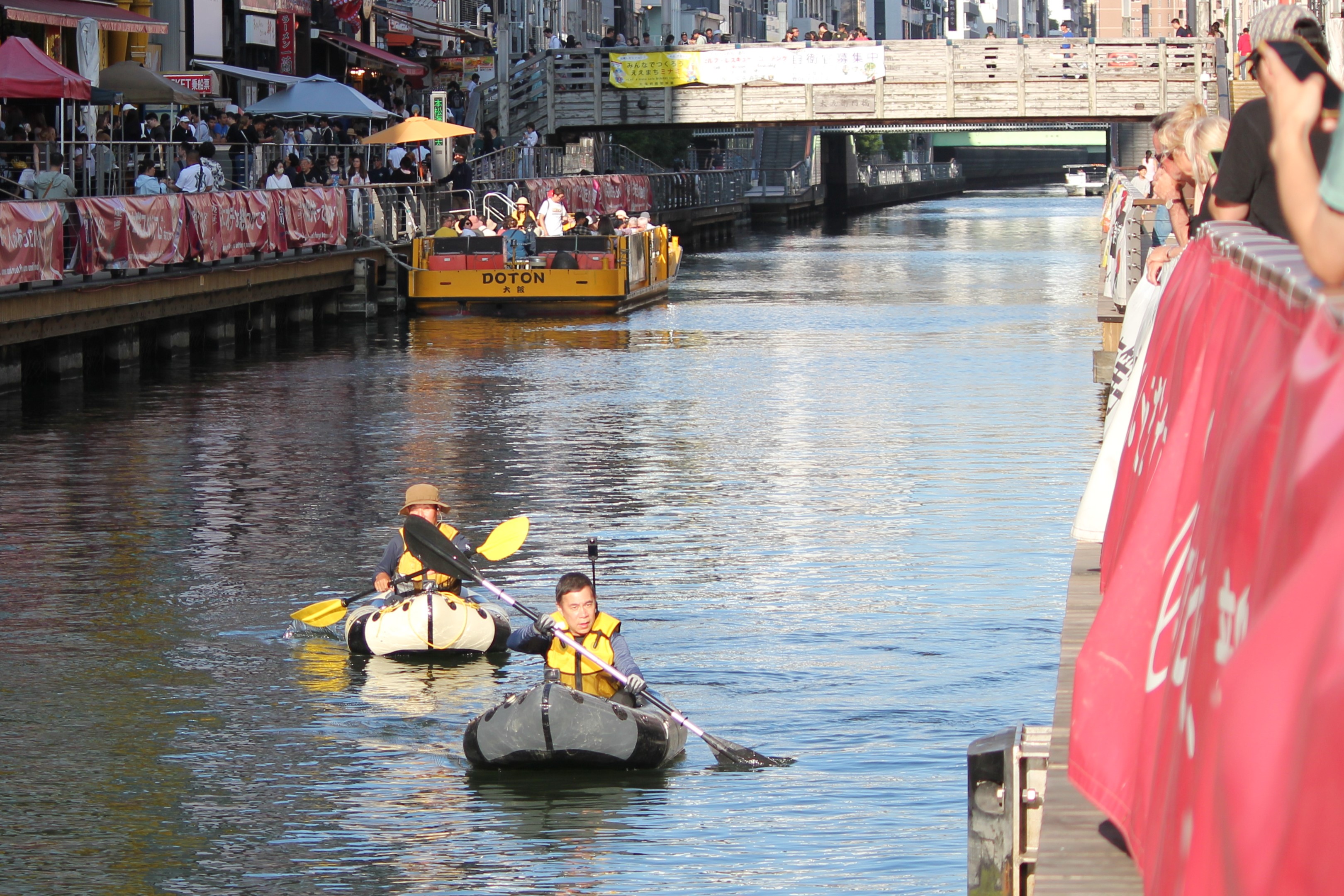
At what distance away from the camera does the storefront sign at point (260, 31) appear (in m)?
53.0

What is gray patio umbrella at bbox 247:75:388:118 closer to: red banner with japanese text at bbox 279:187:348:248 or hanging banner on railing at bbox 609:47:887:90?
red banner with japanese text at bbox 279:187:348:248

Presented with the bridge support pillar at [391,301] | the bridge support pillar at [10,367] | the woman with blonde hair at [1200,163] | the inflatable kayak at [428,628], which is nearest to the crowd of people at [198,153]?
the bridge support pillar at [391,301]

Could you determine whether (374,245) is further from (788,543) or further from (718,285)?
(788,543)

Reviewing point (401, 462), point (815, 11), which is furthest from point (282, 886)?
point (815, 11)

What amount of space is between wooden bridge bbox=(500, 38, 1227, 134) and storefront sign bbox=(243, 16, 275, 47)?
42.8 feet

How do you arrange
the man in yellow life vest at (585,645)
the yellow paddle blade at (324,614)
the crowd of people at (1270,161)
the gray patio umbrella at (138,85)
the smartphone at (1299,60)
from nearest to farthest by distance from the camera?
the crowd of people at (1270,161) < the smartphone at (1299,60) < the man in yellow life vest at (585,645) < the yellow paddle blade at (324,614) < the gray patio umbrella at (138,85)

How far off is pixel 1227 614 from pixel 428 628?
962cm

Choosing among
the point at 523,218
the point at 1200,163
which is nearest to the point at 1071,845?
the point at 1200,163

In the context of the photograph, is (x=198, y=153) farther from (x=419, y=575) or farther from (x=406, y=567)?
(x=419, y=575)

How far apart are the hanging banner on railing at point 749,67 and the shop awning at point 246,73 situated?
18091 millimetres

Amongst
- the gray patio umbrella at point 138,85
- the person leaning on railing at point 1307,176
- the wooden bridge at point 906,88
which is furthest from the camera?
the wooden bridge at point 906,88

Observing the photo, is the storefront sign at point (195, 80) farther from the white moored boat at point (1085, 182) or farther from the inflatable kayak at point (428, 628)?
the white moored boat at point (1085, 182)

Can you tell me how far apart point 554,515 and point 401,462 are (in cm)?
364

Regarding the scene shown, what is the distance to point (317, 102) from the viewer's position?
1705 inches
